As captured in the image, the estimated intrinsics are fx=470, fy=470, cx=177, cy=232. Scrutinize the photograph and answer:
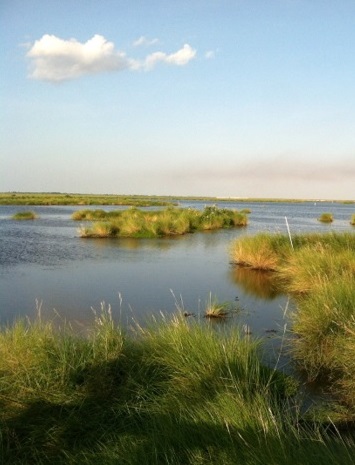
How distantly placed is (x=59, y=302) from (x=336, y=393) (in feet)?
22.0

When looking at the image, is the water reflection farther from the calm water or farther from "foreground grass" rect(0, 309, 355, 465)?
"foreground grass" rect(0, 309, 355, 465)

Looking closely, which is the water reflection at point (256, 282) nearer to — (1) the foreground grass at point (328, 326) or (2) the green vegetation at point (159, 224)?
(1) the foreground grass at point (328, 326)

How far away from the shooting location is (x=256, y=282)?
13.8 metres

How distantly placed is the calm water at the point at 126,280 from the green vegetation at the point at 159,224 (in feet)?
8.95

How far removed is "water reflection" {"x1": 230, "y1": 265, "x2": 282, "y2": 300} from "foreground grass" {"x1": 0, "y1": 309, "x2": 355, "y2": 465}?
21.4 ft

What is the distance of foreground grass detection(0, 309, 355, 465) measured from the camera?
339 cm

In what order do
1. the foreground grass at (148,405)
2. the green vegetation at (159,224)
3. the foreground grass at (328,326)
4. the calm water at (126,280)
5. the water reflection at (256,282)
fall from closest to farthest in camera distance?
the foreground grass at (148,405)
the foreground grass at (328,326)
the calm water at (126,280)
the water reflection at (256,282)
the green vegetation at (159,224)

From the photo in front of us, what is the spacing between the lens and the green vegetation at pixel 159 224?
26.1 m

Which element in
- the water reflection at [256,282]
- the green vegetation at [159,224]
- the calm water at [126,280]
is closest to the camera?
the calm water at [126,280]

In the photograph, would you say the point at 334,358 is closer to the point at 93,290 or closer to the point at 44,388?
the point at 44,388

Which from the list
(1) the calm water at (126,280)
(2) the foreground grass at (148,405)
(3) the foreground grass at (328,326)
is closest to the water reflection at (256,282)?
(1) the calm water at (126,280)

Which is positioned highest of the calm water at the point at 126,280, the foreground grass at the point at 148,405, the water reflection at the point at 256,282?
the foreground grass at the point at 148,405

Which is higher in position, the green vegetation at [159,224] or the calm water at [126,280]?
the green vegetation at [159,224]

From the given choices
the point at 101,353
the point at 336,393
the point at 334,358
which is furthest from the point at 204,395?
the point at 334,358
